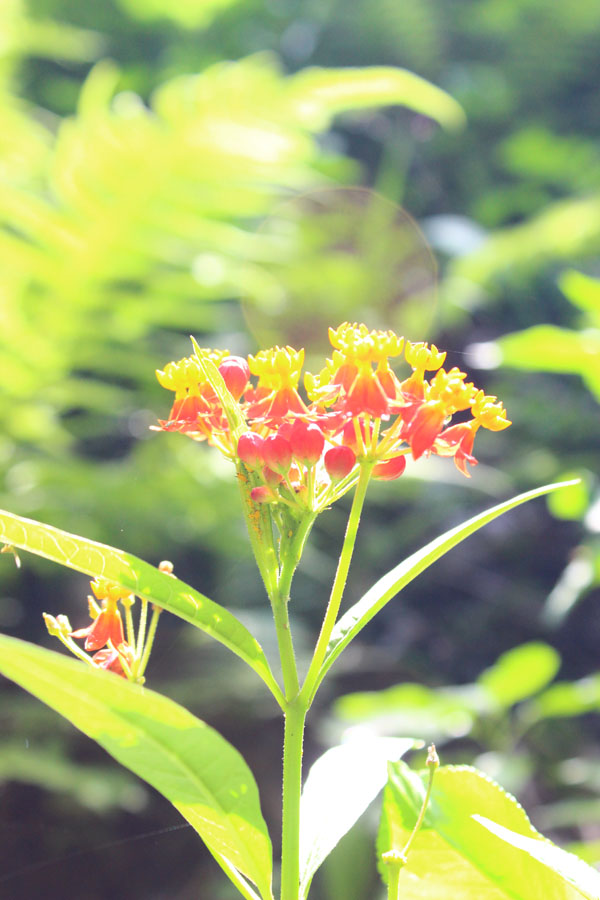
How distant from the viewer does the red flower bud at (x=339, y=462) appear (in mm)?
258

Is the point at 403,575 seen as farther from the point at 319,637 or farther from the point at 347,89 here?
the point at 347,89

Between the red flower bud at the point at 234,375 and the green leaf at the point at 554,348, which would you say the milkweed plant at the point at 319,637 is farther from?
the green leaf at the point at 554,348

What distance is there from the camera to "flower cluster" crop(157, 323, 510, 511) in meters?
0.25

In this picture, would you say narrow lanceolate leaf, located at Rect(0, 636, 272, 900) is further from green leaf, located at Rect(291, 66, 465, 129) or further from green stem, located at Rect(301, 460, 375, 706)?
green leaf, located at Rect(291, 66, 465, 129)

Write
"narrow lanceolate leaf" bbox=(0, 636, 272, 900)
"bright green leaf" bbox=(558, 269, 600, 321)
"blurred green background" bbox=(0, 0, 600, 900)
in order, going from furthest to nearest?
"blurred green background" bbox=(0, 0, 600, 900)
"bright green leaf" bbox=(558, 269, 600, 321)
"narrow lanceolate leaf" bbox=(0, 636, 272, 900)

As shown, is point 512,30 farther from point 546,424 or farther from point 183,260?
point 183,260

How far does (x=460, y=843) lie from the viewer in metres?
0.26

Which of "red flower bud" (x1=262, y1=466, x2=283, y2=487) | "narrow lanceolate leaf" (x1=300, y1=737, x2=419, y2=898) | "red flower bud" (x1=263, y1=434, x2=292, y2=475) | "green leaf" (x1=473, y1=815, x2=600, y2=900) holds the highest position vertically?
"red flower bud" (x1=263, y1=434, x2=292, y2=475)

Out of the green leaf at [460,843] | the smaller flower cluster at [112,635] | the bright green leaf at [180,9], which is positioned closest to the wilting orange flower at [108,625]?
the smaller flower cluster at [112,635]

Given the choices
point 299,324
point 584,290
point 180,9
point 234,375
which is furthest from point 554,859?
point 180,9

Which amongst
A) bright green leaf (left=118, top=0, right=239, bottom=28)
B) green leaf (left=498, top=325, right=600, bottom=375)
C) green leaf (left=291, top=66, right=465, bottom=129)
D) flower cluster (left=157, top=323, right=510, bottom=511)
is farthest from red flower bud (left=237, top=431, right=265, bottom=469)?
bright green leaf (left=118, top=0, right=239, bottom=28)

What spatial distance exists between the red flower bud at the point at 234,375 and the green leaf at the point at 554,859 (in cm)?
16

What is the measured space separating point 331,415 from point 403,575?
0.06m

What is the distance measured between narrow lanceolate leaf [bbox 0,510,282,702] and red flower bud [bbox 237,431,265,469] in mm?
44
